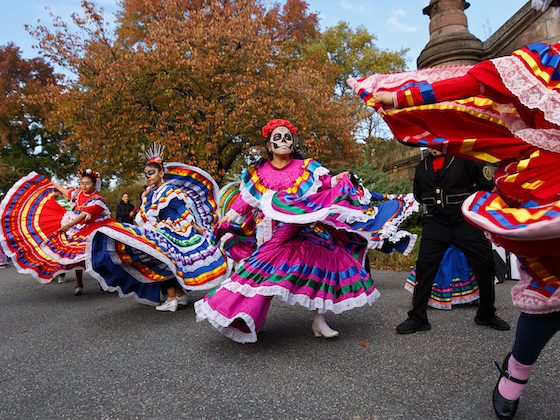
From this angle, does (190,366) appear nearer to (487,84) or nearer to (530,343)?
(530,343)

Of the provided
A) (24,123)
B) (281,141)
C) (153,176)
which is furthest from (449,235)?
(24,123)

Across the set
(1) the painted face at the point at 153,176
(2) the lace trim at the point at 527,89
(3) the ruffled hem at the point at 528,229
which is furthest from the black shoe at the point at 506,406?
(1) the painted face at the point at 153,176

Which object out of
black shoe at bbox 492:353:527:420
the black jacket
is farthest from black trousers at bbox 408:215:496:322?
black shoe at bbox 492:353:527:420

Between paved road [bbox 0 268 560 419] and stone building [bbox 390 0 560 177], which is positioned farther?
stone building [bbox 390 0 560 177]

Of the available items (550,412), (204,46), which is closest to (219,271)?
(550,412)

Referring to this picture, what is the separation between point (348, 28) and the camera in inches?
1027

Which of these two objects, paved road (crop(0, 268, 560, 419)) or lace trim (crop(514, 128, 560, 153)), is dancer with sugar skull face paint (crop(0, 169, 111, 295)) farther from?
lace trim (crop(514, 128, 560, 153))

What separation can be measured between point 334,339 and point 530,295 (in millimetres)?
1920

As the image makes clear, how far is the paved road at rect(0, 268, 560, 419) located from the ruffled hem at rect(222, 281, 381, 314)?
320 mm

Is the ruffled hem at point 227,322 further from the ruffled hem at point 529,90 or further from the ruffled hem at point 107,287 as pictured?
the ruffled hem at point 529,90

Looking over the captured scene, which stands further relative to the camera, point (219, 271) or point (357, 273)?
point (219, 271)

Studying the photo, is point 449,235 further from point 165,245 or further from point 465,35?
point 465,35

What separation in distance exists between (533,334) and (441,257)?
1.77 meters

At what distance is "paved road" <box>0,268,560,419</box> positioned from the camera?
7.76 ft
